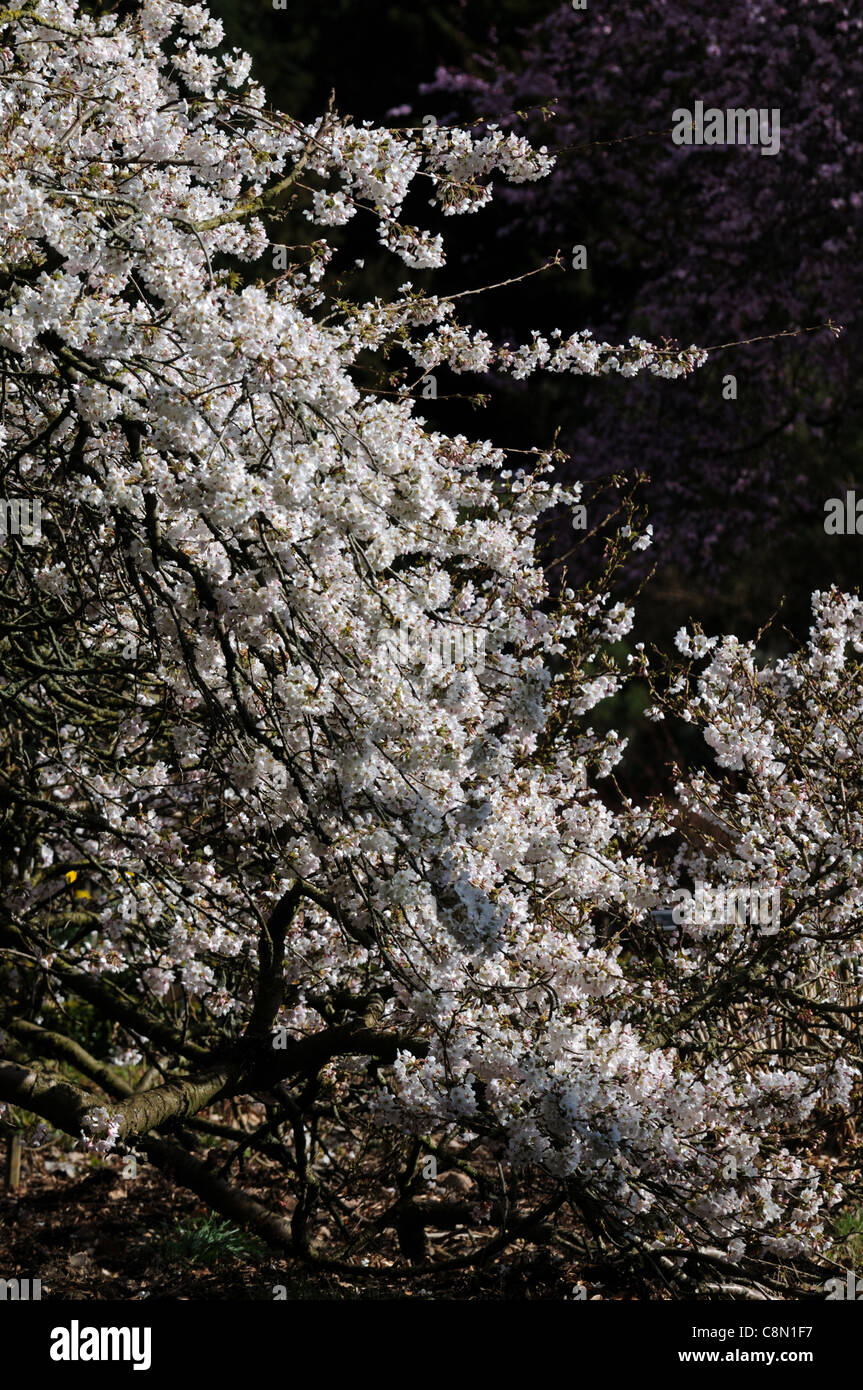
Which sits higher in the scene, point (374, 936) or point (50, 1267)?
point (374, 936)

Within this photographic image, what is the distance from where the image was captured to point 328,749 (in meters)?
3.24

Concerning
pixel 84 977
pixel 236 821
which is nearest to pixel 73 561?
pixel 236 821

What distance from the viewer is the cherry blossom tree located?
304 centimetres

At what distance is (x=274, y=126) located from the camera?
13.8ft

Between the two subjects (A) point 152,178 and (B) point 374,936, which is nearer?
(A) point 152,178

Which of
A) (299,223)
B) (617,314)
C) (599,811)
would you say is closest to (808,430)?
(617,314)

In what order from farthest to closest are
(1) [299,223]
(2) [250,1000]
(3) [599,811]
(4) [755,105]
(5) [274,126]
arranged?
(1) [299,223], (4) [755,105], (2) [250,1000], (3) [599,811], (5) [274,126]

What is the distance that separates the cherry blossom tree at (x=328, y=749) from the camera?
304 centimetres

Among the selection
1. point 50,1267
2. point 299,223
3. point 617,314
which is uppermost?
point 299,223

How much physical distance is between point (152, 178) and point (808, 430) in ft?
37.1

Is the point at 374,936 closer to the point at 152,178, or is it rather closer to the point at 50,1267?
the point at 152,178

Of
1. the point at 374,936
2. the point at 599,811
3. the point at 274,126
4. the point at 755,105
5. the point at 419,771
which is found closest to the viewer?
the point at 419,771

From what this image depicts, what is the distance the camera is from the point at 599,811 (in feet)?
15.0

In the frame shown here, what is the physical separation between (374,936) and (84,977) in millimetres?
1708
